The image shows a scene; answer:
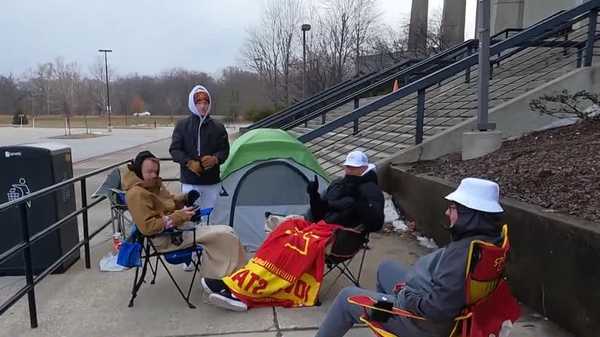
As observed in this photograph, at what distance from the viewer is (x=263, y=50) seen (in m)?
30.9

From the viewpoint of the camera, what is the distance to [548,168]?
5.00 m

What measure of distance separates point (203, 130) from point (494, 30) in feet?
55.2

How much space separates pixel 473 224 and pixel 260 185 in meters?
3.55

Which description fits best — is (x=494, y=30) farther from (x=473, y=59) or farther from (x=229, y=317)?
(x=229, y=317)

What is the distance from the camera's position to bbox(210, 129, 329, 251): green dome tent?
585 centimetres

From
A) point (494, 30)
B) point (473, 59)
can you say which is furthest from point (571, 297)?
point (494, 30)

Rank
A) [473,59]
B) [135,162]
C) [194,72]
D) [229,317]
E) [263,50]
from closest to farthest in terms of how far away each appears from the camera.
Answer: [229,317], [135,162], [473,59], [263,50], [194,72]

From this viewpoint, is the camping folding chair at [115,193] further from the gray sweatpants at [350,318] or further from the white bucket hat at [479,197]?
the white bucket hat at [479,197]

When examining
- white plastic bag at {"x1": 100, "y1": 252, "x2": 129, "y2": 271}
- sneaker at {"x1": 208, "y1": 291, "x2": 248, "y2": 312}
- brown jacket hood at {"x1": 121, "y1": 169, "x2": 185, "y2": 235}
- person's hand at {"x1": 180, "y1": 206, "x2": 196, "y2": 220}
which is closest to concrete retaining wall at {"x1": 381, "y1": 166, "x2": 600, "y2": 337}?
sneaker at {"x1": 208, "y1": 291, "x2": 248, "y2": 312}

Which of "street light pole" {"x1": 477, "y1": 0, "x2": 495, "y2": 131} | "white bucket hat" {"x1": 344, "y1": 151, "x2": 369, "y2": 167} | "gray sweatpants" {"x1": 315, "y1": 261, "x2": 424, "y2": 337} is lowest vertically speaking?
"gray sweatpants" {"x1": 315, "y1": 261, "x2": 424, "y2": 337}

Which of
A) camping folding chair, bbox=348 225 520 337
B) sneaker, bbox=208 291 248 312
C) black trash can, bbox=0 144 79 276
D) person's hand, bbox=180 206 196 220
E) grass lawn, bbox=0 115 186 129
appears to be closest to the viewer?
camping folding chair, bbox=348 225 520 337

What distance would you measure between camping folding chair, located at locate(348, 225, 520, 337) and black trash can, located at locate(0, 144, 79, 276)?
3580mm

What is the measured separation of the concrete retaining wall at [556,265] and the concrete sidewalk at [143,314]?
0.17 m

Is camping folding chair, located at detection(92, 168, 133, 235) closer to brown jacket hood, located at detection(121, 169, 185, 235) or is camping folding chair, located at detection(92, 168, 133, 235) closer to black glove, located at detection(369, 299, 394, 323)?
brown jacket hood, located at detection(121, 169, 185, 235)
